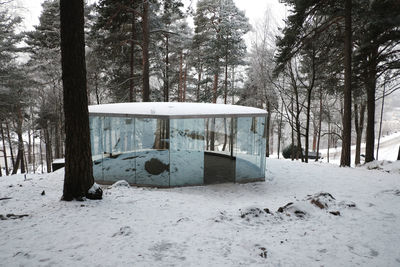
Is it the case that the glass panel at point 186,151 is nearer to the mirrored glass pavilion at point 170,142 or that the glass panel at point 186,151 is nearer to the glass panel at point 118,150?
the mirrored glass pavilion at point 170,142

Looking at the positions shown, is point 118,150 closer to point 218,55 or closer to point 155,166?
point 155,166

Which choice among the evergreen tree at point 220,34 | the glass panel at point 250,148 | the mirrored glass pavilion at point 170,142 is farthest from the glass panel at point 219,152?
the evergreen tree at point 220,34

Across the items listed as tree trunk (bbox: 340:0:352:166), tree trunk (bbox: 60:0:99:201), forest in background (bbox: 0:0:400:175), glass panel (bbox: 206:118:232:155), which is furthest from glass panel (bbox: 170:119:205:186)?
tree trunk (bbox: 340:0:352:166)

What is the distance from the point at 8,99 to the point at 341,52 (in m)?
17.2

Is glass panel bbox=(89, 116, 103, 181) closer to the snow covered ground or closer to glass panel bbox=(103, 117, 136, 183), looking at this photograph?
glass panel bbox=(103, 117, 136, 183)

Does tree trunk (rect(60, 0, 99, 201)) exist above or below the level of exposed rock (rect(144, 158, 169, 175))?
above

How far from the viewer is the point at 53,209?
4.80m

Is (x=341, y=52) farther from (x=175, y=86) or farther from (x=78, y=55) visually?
(x=175, y=86)

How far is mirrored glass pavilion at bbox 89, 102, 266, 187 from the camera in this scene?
26.0 feet

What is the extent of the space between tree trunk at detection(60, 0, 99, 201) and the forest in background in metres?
6.16

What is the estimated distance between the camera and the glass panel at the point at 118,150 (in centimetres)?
813

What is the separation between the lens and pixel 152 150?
7.97 m

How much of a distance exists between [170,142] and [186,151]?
1.94 feet

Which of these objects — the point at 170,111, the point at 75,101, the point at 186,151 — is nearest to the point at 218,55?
the point at 170,111
